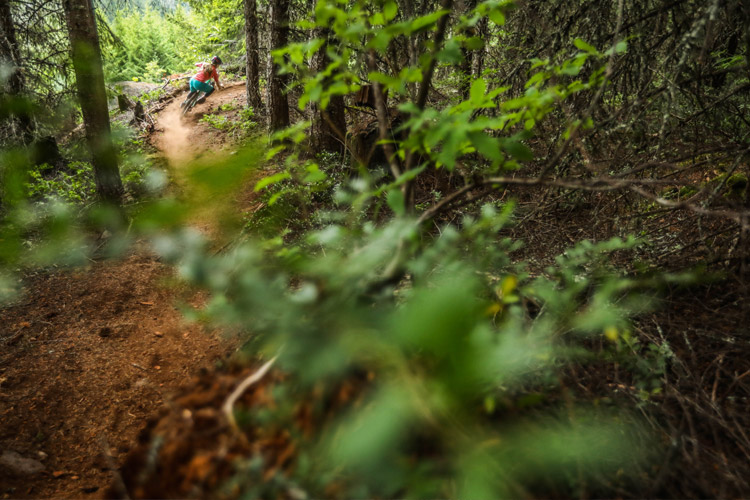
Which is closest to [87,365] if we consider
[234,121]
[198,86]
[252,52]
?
[234,121]

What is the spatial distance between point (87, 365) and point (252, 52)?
10.6 metres

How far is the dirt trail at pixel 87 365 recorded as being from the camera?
3492 mm

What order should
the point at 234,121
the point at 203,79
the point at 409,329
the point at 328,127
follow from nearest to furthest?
the point at 409,329
the point at 328,127
the point at 234,121
the point at 203,79

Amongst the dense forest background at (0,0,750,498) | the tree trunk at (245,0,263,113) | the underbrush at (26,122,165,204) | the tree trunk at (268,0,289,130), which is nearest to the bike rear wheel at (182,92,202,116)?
the tree trunk at (245,0,263,113)

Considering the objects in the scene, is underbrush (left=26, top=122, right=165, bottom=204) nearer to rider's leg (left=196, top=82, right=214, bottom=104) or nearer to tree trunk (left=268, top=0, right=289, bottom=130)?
tree trunk (left=268, top=0, right=289, bottom=130)

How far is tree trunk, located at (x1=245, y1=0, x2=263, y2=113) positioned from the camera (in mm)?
11477

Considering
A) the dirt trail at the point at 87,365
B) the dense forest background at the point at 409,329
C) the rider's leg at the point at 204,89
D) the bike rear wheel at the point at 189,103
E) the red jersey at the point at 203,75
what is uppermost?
the red jersey at the point at 203,75

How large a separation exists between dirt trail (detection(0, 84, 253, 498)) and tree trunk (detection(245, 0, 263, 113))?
7.56 m

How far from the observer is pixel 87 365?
489 centimetres

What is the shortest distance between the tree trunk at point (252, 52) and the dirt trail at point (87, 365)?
7.56 m

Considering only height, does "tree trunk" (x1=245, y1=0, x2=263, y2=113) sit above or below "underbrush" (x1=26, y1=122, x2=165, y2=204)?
above

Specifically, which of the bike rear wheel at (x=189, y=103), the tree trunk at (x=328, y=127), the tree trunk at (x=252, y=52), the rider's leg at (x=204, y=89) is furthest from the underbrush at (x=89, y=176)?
the tree trunk at (x=252, y=52)

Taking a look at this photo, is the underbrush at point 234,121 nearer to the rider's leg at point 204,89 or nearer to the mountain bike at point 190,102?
the rider's leg at point 204,89

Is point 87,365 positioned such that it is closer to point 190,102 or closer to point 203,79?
point 190,102
